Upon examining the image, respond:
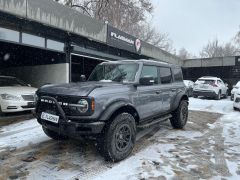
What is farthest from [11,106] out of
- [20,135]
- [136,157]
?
[136,157]

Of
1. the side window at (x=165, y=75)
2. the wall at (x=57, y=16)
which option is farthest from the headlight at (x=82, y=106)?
the wall at (x=57, y=16)

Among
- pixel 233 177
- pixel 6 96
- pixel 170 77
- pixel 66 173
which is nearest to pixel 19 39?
pixel 6 96

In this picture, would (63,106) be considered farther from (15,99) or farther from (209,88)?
(209,88)

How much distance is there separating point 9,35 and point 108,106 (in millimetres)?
5758

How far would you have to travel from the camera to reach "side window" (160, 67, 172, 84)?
5.79 meters

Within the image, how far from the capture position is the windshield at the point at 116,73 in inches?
190

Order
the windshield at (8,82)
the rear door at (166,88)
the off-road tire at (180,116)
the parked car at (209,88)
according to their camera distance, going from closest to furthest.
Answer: the rear door at (166,88) < the off-road tire at (180,116) < the windshield at (8,82) < the parked car at (209,88)

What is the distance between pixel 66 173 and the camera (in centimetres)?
361

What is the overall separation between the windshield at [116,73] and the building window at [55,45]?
4.53m

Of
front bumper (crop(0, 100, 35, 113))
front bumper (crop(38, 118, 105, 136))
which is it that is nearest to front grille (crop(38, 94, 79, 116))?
front bumper (crop(38, 118, 105, 136))

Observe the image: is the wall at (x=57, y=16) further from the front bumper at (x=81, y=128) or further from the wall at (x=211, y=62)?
the wall at (x=211, y=62)

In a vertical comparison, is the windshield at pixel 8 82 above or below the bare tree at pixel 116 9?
below

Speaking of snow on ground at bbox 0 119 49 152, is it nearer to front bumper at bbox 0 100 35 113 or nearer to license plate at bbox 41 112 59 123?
→ front bumper at bbox 0 100 35 113

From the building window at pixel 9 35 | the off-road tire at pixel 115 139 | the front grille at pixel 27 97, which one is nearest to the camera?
the off-road tire at pixel 115 139
